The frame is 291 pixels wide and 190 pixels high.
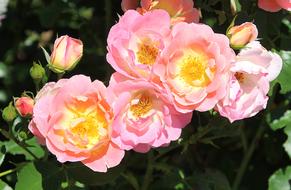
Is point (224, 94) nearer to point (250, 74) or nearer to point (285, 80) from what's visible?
point (250, 74)

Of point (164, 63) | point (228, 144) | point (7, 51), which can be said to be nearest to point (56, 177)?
point (164, 63)

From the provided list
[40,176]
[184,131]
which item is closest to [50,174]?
[40,176]

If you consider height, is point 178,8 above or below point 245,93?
above

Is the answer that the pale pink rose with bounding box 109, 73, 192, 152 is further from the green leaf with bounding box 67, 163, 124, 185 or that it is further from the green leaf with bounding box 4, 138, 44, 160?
the green leaf with bounding box 4, 138, 44, 160

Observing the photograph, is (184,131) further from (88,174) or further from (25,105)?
(25,105)

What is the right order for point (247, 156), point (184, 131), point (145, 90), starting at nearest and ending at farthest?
point (145, 90) → point (184, 131) → point (247, 156)

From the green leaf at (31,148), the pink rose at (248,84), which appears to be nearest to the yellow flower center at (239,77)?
the pink rose at (248,84)

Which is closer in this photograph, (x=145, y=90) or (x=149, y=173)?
(x=145, y=90)

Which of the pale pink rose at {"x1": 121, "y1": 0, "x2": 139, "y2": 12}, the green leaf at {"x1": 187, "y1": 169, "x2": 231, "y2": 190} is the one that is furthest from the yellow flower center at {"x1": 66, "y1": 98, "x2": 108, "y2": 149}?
the green leaf at {"x1": 187, "y1": 169, "x2": 231, "y2": 190}
